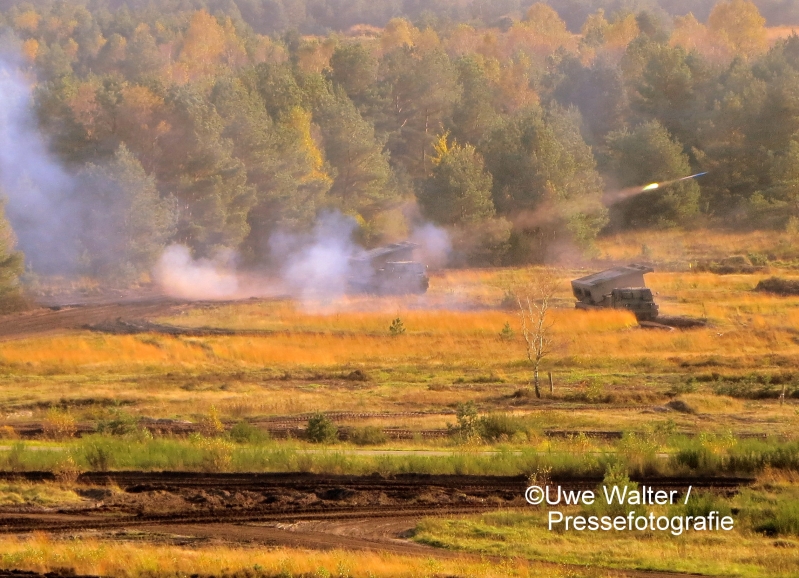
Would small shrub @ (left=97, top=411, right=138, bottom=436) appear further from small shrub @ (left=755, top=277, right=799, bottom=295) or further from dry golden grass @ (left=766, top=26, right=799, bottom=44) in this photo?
dry golden grass @ (left=766, top=26, right=799, bottom=44)

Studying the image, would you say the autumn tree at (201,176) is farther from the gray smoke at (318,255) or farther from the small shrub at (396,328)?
the small shrub at (396,328)

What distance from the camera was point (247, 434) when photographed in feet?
80.2

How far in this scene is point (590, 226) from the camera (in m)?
66.1

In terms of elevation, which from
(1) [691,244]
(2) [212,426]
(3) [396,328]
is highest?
(1) [691,244]

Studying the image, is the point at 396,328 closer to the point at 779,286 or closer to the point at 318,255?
the point at 779,286

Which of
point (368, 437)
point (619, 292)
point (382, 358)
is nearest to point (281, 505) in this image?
point (368, 437)

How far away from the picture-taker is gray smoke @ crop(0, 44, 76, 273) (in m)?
55.2

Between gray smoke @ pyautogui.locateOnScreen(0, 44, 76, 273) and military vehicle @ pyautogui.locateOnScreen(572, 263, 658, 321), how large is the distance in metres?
26.3

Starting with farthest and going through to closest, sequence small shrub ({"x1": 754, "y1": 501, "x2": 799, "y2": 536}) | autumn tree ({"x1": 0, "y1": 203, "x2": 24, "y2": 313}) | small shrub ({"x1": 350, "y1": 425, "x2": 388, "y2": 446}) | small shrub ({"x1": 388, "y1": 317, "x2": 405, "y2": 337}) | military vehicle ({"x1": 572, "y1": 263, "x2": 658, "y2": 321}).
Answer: autumn tree ({"x1": 0, "y1": 203, "x2": 24, "y2": 313}), military vehicle ({"x1": 572, "y1": 263, "x2": 658, "y2": 321}), small shrub ({"x1": 388, "y1": 317, "x2": 405, "y2": 337}), small shrub ({"x1": 350, "y1": 425, "x2": 388, "y2": 446}), small shrub ({"x1": 754, "y1": 501, "x2": 799, "y2": 536})

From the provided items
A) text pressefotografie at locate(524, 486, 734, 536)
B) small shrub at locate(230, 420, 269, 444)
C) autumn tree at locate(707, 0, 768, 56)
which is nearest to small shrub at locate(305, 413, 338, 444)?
small shrub at locate(230, 420, 269, 444)

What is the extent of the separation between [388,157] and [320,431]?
52794 millimetres

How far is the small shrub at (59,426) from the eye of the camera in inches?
1013

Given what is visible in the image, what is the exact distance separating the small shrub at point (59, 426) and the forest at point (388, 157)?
22.9m

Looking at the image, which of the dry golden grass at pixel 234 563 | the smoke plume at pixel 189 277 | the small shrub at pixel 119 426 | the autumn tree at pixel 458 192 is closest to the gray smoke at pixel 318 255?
the smoke plume at pixel 189 277
